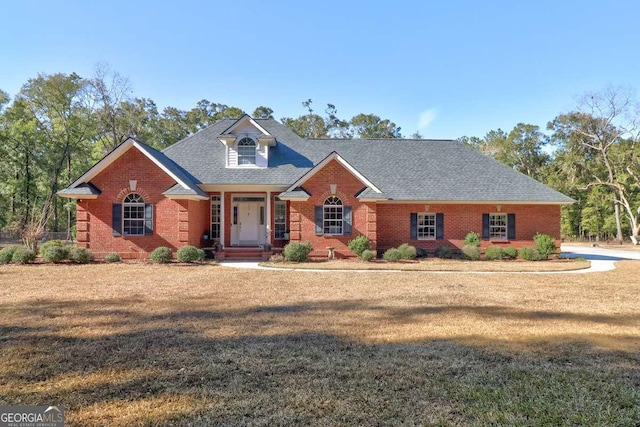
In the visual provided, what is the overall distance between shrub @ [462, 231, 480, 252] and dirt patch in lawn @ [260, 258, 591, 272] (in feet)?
4.93

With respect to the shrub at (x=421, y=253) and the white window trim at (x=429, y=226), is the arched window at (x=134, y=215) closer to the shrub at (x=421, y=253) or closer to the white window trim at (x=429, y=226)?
the shrub at (x=421, y=253)

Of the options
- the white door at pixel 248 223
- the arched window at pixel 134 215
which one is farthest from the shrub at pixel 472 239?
the arched window at pixel 134 215

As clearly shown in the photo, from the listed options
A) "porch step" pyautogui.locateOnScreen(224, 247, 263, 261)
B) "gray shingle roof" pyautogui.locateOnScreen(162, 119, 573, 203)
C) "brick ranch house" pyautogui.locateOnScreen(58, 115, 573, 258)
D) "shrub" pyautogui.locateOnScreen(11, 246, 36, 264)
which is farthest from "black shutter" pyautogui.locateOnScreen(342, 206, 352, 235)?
"shrub" pyautogui.locateOnScreen(11, 246, 36, 264)

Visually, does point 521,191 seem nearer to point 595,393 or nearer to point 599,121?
point 595,393

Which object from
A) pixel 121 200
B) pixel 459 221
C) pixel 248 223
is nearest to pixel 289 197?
pixel 248 223

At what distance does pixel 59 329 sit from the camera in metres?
6.70

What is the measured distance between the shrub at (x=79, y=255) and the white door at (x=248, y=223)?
277 inches

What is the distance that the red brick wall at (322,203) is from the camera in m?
18.6

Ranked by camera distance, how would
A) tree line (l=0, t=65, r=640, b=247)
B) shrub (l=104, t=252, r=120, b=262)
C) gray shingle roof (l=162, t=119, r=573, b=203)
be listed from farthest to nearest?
tree line (l=0, t=65, r=640, b=247)
gray shingle roof (l=162, t=119, r=573, b=203)
shrub (l=104, t=252, r=120, b=262)

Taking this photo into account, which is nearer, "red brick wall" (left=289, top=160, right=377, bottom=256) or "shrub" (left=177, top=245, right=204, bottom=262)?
"shrub" (left=177, top=245, right=204, bottom=262)

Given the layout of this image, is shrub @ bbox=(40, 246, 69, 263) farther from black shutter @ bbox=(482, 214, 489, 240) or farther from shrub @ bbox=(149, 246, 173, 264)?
black shutter @ bbox=(482, 214, 489, 240)

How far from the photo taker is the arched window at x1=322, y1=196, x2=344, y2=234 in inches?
738

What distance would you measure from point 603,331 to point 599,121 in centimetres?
4367
